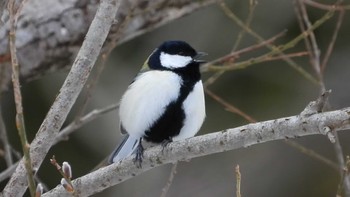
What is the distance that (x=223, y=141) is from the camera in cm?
144

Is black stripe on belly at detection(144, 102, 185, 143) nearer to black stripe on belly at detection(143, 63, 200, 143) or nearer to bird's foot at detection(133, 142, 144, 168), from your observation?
black stripe on belly at detection(143, 63, 200, 143)

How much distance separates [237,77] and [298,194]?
0.75 m

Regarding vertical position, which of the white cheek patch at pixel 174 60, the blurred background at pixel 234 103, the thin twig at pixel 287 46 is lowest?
the blurred background at pixel 234 103

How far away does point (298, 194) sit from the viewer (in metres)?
4.20

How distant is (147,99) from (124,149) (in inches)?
8.6

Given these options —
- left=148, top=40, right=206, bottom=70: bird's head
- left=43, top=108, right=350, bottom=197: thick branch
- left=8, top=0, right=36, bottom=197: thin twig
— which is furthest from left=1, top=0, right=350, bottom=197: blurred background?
left=8, top=0, right=36, bottom=197: thin twig

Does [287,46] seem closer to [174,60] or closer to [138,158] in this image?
[174,60]

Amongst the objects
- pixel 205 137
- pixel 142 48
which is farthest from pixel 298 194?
pixel 205 137

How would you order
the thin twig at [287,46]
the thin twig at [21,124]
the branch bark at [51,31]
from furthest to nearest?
the branch bark at [51,31] < the thin twig at [287,46] < the thin twig at [21,124]

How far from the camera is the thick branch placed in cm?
129

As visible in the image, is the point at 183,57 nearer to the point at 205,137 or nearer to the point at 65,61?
the point at 65,61

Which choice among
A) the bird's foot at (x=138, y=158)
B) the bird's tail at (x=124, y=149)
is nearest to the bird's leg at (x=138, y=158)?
the bird's foot at (x=138, y=158)

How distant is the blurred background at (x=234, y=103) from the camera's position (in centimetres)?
402

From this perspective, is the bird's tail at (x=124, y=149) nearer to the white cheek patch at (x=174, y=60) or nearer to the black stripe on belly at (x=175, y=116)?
the black stripe on belly at (x=175, y=116)
